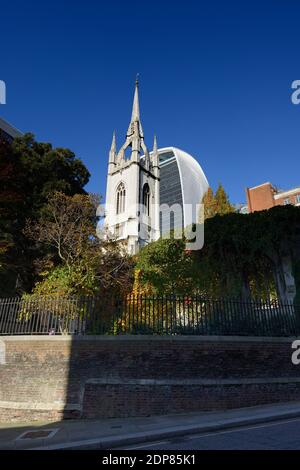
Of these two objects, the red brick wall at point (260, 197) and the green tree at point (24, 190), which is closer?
the green tree at point (24, 190)

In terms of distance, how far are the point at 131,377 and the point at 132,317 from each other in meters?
1.98

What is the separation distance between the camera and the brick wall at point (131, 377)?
10.3m

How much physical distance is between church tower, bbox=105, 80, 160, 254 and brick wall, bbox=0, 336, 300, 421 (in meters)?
42.9

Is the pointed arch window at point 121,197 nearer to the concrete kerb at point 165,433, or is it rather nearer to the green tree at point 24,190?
the green tree at point 24,190

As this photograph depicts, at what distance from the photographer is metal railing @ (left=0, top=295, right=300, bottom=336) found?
11586 millimetres

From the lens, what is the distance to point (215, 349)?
11250mm

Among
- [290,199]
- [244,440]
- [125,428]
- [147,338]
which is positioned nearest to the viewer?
[244,440]

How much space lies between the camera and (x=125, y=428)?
27.9 feet

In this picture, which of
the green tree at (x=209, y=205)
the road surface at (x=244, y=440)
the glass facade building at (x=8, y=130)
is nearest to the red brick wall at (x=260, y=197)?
the green tree at (x=209, y=205)

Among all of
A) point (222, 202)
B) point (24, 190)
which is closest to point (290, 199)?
point (222, 202)

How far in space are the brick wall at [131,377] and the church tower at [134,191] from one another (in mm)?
42886

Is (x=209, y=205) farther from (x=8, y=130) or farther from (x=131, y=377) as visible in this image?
(x=131, y=377)
